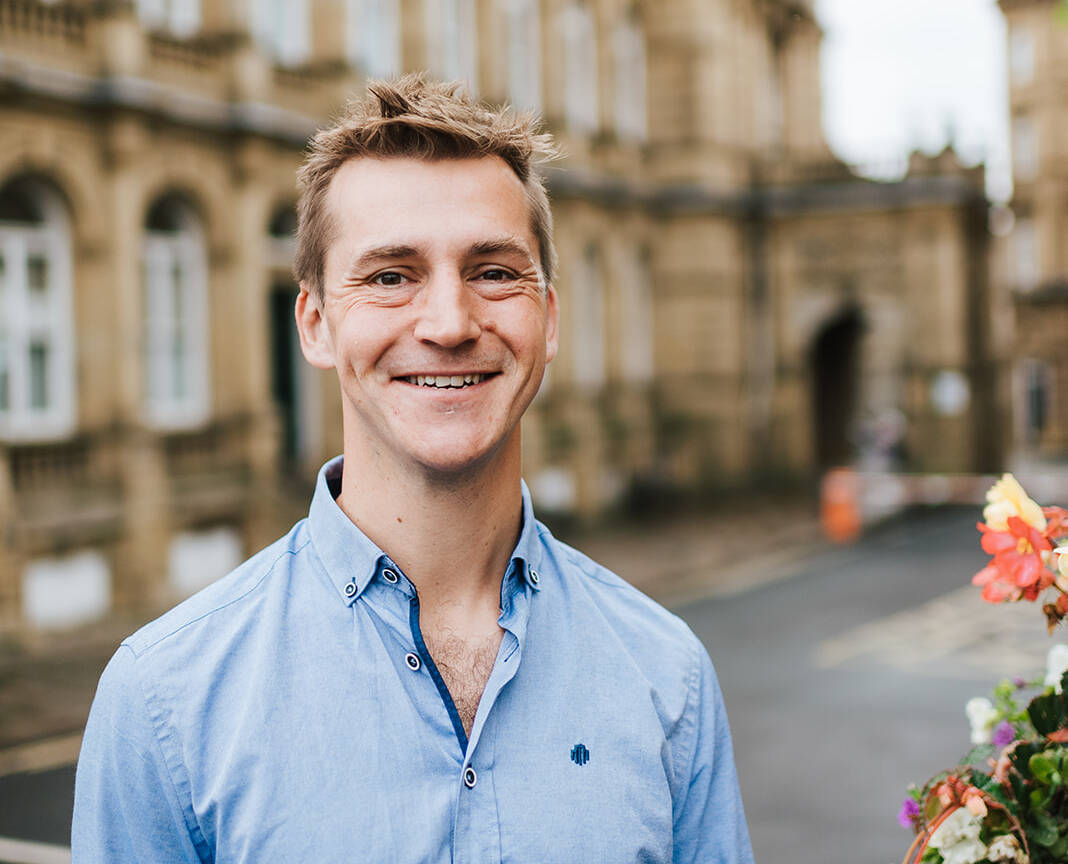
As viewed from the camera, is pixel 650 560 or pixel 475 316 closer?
pixel 475 316

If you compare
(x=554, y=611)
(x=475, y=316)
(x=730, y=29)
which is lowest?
(x=554, y=611)

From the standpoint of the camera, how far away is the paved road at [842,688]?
23.2 ft

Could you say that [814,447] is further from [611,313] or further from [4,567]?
[4,567]

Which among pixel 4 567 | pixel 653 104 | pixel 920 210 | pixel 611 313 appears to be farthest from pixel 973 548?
pixel 4 567

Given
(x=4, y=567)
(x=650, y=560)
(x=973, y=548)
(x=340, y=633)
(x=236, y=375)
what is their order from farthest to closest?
(x=973, y=548) < (x=650, y=560) < (x=236, y=375) < (x=4, y=567) < (x=340, y=633)

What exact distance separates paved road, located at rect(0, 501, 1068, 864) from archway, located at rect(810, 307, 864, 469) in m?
13.0

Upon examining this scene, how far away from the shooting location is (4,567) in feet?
38.0

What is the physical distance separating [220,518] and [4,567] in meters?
3.37

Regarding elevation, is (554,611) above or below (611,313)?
below

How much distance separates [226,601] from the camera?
6.20 feet

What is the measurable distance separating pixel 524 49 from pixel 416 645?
72.3 feet

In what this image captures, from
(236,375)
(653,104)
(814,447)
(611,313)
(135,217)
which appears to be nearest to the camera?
(135,217)

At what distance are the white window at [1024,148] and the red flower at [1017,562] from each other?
164 ft

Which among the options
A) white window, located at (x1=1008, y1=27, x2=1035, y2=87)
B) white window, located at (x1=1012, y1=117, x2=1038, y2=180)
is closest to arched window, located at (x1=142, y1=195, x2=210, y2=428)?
white window, located at (x1=1012, y1=117, x2=1038, y2=180)
